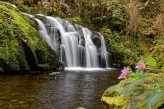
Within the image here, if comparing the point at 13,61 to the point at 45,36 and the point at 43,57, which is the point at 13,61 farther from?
the point at 45,36

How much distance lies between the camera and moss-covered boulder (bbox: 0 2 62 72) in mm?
11828

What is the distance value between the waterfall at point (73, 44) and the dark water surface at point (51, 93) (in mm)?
5171

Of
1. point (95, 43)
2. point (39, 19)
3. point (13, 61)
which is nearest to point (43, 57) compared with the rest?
point (13, 61)

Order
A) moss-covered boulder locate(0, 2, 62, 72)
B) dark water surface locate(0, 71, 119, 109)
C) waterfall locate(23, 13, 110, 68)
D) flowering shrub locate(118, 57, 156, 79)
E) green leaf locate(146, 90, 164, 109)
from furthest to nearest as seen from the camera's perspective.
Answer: waterfall locate(23, 13, 110, 68)
moss-covered boulder locate(0, 2, 62, 72)
dark water surface locate(0, 71, 119, 109)
flowering shrub locate(118, 57, 156, 79)
green leaf locate(146, 90, 164, 109)

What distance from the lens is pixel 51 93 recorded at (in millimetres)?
7629

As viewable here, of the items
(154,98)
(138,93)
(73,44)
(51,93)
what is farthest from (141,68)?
(73,44)

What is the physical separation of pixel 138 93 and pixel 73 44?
504 inches

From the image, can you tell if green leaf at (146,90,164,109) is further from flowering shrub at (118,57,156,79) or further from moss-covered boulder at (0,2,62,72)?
moss-covered boulder at (0,2,62,72)

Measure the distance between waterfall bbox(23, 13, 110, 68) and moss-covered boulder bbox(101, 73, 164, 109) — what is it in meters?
10.2

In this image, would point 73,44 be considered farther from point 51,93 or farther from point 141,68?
point 141,68

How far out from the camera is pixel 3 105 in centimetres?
609

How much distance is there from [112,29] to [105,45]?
9.50ft

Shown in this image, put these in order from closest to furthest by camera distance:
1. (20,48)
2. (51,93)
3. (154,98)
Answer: (154,98) → (51,93) → (20,48)

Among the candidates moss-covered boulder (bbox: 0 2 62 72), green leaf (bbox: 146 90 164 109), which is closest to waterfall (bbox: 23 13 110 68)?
moss-covered boulder (bbox: 0 2 62 72)
